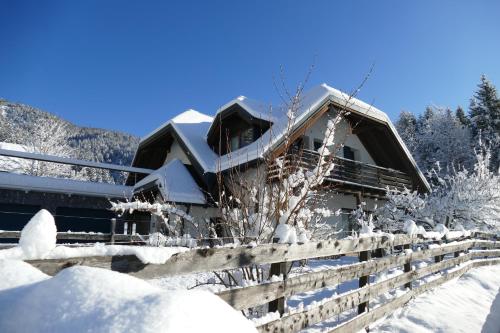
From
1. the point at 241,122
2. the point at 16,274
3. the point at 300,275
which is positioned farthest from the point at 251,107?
the point at 16,274

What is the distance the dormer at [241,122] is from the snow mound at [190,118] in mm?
2667

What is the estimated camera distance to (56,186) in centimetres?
1653

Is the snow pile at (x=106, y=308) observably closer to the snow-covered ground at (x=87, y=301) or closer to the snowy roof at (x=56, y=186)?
the snow-covered ground at (x=87, y=301)

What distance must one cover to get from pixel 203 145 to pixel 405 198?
10.1 metres

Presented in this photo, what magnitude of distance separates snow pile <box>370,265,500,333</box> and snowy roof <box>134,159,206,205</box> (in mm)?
9753

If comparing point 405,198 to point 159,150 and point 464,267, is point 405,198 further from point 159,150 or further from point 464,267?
point 159,150

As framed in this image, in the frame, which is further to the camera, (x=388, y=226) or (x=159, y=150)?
(x=159, y=150)

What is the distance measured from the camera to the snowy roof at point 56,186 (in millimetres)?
15820

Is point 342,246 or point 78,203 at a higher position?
point 78,203

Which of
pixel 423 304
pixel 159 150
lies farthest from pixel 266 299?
pixel 159 150

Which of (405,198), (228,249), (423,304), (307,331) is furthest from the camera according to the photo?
(405,198)

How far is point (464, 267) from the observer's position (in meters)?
8.70

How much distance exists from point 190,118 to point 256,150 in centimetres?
928

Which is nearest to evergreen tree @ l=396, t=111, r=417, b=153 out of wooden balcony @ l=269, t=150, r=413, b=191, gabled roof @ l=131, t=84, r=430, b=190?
gabled roof @ l=131, t=84, r=430, b=190
